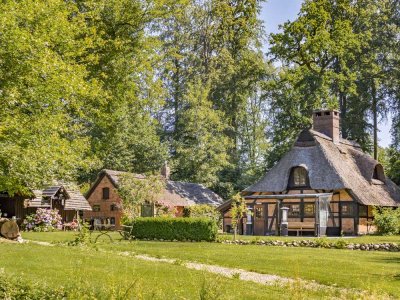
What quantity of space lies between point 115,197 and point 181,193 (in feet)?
18.8

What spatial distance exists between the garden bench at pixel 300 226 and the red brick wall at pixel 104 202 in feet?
56.5

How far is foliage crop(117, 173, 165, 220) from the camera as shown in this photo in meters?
41.5

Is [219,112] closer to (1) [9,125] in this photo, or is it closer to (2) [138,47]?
(2) [138,47]

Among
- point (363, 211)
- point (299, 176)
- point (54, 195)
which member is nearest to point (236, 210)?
point (299, 176)

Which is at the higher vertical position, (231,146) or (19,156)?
(231,146)

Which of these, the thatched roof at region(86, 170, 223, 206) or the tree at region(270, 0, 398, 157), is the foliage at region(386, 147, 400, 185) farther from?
the thatched roof at region(86, 170, 223, 206)

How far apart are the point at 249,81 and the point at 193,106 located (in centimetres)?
583

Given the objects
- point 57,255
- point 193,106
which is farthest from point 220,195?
point 57,255

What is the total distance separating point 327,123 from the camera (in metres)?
41.1

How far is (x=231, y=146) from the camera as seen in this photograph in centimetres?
5253

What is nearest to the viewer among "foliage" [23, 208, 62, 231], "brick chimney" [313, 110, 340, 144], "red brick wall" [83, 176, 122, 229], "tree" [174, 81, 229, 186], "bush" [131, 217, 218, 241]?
"bush" [131, 217, 218, 241]

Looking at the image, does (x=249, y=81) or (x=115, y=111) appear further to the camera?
(x=249, y=81)

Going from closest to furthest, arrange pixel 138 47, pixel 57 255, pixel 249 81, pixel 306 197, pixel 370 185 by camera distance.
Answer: pixel 57 255 → pixel 138 47 → pixel 306 197 → pixel 370 185 → pixel 249 81

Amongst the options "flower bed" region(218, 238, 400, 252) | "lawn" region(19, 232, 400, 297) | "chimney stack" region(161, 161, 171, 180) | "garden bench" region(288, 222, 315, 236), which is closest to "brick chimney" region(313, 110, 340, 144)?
"garden bench" region(288, 222, 315, 236)
